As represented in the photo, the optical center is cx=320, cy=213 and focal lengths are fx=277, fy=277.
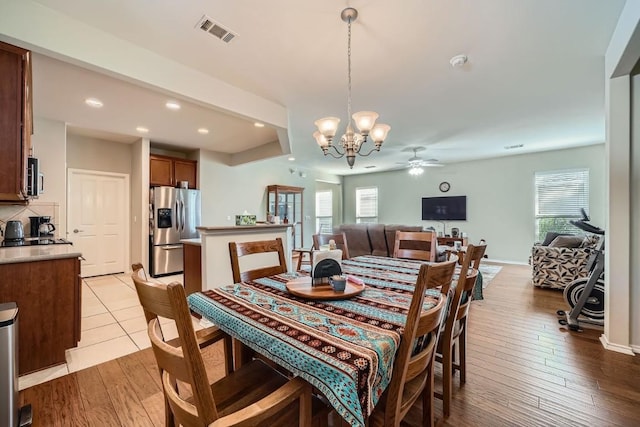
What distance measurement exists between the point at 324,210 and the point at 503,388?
747 centimetres

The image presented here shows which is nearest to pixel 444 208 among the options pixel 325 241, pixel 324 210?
pixel 324 210

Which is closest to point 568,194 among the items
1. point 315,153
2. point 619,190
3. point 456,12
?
point 619,190

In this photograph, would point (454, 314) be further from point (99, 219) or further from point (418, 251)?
point (99, 219)

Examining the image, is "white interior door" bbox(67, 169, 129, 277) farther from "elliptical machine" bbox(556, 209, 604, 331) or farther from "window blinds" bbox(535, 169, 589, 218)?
"window blinds" bbox(535, 169, 589, 218)

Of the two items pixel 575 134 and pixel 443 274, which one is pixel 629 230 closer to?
pixel 443 274

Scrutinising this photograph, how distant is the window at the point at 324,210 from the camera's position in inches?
353

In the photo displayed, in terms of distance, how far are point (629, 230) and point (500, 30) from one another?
6.53 feet

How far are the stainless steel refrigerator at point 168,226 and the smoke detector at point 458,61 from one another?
4.68 meters

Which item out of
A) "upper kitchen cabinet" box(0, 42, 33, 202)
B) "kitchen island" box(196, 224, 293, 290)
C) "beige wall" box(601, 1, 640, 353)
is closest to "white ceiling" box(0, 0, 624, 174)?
"upper kitchen cabinet" box(0, 42, 33, 202)

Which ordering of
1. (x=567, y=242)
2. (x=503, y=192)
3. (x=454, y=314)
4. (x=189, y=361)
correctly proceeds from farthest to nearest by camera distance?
(x=503, y=192), (x=567, y=242), (x=454, y=314), (x=189, y=361)

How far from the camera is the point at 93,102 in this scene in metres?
3.26

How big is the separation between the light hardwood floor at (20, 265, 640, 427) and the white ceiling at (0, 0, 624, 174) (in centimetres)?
236

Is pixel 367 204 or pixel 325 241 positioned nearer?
pixel 325 241

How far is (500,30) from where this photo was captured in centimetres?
212
